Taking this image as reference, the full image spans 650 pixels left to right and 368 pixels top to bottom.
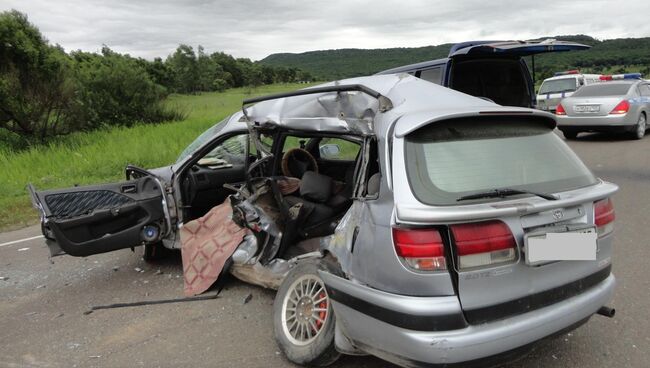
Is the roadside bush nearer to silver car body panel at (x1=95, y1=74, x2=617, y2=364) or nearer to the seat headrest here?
the seat headrest

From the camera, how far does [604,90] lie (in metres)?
12.2

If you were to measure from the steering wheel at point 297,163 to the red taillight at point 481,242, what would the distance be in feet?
8.09

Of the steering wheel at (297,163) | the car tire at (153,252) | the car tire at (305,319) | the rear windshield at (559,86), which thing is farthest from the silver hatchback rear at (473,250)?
the rear windshield at (559,86)

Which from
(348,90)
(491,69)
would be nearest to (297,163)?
(348,90)

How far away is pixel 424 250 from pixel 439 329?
346mm

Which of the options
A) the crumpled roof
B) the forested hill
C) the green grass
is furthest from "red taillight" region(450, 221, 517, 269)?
the forested hill

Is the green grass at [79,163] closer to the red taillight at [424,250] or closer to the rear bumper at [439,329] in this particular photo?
the rear bumper at [439,329]

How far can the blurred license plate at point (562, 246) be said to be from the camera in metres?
2.30

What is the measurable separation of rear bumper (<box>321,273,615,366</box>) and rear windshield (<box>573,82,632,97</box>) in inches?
443

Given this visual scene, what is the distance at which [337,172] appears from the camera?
15.7ft

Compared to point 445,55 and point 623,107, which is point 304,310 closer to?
point 623,107

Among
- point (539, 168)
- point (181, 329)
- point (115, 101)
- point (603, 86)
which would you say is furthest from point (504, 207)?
point (115, 101)

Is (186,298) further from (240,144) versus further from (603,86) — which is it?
(603,86)

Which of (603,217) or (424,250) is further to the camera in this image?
(603,217)
